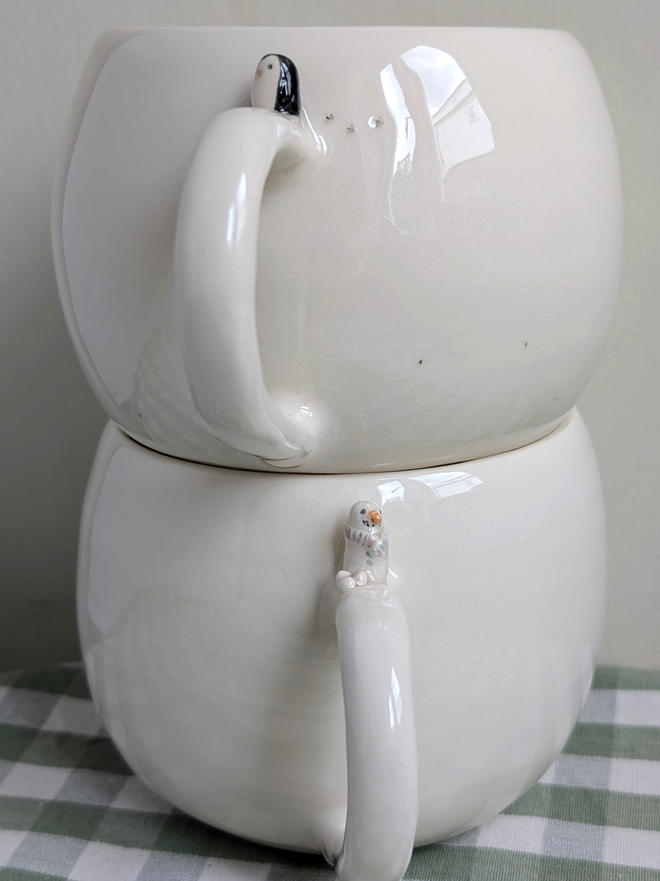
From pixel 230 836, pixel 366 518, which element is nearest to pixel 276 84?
pixel 366 518

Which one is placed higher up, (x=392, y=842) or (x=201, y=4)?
(x=201, y=4)

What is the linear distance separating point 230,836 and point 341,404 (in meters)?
0.27

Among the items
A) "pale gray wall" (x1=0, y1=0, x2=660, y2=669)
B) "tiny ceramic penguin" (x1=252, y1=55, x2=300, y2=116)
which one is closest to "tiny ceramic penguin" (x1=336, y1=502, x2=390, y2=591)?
"tiny ceramic penguin" (x1=252, y1=55, x2=300, y2=116)

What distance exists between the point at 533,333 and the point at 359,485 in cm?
10

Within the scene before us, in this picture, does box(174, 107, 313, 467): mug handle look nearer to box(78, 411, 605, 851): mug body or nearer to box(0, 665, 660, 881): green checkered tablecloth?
box(78, 411, 605, 851): mug body

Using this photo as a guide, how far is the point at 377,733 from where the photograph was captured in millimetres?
369

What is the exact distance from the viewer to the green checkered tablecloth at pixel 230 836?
490 mm

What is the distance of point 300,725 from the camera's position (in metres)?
0.42

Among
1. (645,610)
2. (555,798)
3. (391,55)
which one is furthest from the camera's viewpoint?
(645,610)

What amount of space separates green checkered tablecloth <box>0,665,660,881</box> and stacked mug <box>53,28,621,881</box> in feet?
0.13

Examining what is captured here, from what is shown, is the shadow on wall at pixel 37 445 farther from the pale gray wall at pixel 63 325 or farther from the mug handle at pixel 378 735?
the mug handle at pixel 378 735

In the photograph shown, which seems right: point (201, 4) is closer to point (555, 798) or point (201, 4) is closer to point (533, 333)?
point (533, 333)

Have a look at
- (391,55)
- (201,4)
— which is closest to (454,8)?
(201,4)

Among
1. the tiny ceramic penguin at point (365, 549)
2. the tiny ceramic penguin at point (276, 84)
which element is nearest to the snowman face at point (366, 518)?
the tiny ceramic penguin at point (365, 549)
